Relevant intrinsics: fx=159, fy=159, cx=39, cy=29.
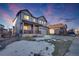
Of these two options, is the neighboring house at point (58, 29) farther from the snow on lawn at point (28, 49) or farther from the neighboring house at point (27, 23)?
the snow on lawn at point (28, 49)

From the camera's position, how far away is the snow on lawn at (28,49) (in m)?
1.97

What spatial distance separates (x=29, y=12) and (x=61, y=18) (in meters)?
0.41

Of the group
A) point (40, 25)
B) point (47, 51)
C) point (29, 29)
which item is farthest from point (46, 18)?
point (47, 51)

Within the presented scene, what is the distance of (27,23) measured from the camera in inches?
79.1

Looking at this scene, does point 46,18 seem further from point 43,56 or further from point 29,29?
point 43,56

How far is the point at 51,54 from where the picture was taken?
1.97 metres

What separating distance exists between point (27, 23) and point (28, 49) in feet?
1.07

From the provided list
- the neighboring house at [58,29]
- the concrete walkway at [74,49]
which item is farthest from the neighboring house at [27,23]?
the concrete walkway at [74,49]

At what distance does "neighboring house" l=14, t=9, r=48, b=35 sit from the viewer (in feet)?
6.56

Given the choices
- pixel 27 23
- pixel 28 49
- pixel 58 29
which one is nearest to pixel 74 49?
pixel 58 29

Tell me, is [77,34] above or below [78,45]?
above

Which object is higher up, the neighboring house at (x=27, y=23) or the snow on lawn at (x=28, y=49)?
the neighboring house at (x=27, y=23)

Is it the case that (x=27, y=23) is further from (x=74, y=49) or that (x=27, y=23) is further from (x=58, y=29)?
(x=74, y=49)

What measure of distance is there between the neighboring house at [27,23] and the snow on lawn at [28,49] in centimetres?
14
